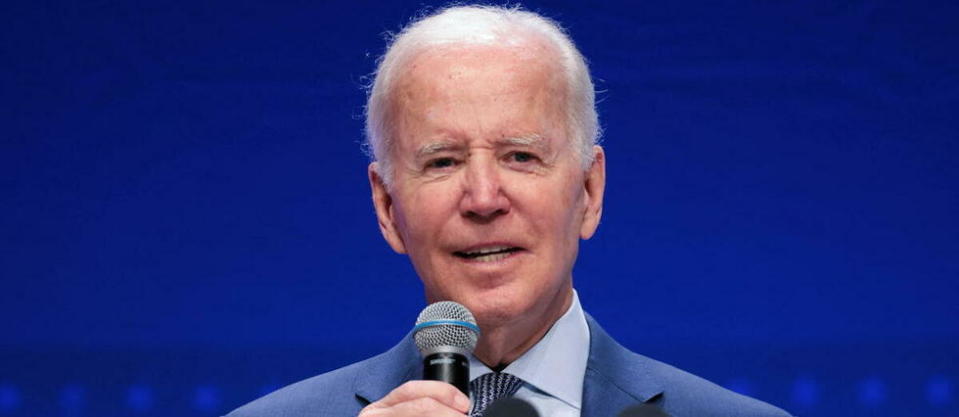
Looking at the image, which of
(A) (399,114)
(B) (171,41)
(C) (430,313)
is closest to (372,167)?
(A) (399,114)

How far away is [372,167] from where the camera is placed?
170 cm

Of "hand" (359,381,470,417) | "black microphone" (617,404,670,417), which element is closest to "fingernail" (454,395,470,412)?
"hand" (359,381,470,417)

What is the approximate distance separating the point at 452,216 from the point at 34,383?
1.46m

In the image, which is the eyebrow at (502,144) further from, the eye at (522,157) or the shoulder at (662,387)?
the shoulder at (662,387)

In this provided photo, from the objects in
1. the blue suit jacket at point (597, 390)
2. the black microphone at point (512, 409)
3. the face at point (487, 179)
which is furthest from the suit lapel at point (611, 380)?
the black microphone at point (512, 409)

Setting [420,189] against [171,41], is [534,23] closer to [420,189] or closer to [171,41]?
[420,189]

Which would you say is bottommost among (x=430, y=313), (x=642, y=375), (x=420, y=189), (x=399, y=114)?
(x=430, y=313)

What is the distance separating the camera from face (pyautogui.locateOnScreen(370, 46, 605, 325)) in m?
A: 1.52

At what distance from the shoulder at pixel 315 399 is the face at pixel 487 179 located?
0.85 feet

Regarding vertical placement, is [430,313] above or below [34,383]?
below

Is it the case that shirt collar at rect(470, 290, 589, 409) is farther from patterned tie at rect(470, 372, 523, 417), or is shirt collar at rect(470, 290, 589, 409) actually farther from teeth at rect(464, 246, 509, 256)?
teeth at rect(464, 246, 509, 256)

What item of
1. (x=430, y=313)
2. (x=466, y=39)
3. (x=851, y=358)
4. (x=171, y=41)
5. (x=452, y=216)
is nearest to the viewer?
(x=430, y=313)

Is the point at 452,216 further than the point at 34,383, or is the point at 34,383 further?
the point at 34,383

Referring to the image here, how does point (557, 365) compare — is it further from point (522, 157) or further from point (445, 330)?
point (445, 330)
